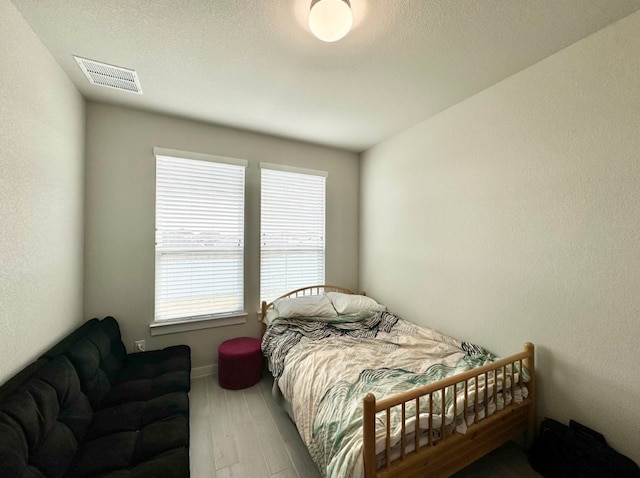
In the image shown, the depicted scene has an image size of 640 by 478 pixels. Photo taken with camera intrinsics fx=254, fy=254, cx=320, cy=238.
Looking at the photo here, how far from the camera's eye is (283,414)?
211cm

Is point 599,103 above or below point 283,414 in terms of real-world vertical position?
above

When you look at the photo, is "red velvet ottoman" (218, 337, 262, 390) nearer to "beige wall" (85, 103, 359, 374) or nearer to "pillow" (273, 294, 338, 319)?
"beige wall" (85, 103, 359, 374)

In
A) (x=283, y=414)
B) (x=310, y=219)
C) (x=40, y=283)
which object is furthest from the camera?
(x=310, y=219)

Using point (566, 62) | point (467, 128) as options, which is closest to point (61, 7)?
point (467, 128)

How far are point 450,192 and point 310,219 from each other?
1.60 m

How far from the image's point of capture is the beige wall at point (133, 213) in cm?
226

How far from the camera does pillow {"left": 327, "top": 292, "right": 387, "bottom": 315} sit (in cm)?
271

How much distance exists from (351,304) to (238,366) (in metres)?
1.27

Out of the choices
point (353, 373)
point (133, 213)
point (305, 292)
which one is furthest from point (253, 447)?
point (133, 213)

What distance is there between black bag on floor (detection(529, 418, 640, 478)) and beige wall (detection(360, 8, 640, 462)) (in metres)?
0.10

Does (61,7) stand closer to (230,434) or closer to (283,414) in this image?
(230,434)

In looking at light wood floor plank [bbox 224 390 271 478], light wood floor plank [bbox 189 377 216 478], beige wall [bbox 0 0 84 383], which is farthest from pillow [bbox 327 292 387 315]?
beige wall [bbox 0 0 84 383]

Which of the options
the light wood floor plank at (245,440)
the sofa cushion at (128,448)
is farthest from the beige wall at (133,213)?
the sofa cushion at (128,448)

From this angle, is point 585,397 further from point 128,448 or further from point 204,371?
point 204,371
